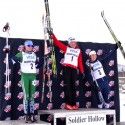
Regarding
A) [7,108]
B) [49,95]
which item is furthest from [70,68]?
[7,108]

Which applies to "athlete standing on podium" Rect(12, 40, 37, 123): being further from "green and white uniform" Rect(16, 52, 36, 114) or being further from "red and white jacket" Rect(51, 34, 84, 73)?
"red and white jacket" Rect(51, 34, 84, 73)

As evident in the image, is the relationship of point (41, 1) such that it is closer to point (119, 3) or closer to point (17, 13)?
point (17, 13)

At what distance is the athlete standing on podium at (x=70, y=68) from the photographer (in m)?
5.91

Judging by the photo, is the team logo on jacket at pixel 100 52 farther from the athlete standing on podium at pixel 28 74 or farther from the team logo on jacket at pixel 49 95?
the athlete standing on podium at pixel 28 74

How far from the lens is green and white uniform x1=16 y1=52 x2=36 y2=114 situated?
17.6 feet

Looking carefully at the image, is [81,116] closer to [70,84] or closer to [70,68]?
[70,84]

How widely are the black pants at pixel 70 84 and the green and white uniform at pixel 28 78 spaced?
642mm

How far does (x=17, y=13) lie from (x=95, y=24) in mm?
1381

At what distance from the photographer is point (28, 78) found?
5402 mm

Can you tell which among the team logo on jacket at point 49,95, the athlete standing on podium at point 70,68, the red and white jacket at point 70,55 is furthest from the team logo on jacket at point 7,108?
the red and white jacket at point 70,55

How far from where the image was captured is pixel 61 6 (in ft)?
20.5

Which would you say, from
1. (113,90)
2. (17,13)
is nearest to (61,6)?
(17,13)

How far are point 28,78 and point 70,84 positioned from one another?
812 mm

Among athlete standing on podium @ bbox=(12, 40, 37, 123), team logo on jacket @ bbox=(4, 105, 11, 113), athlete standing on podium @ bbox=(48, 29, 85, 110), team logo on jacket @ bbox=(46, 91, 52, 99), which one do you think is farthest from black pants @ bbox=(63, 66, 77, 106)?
team logo on jacket @ bbox=(4, 105, 11, 113)
